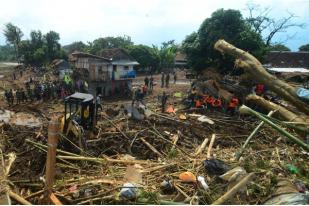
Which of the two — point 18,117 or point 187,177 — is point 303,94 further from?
point 18,117

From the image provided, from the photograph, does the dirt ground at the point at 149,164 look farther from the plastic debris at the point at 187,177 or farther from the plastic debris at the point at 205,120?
the plastic debris at the point at 205,120

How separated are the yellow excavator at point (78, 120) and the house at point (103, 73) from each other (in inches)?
804

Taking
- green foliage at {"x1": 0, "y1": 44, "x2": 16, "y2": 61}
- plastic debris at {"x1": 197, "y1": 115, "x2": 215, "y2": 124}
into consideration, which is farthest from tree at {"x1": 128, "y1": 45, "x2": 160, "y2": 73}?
green foliage at {"x1": 0, "y1": 44, "x2": 16, "y2": 61}

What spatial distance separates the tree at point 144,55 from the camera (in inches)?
2023

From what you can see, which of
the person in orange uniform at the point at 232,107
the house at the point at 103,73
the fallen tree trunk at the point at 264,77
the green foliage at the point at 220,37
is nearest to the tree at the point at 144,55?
the house at the point at 103,73

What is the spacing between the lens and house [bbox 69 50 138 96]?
3344cm

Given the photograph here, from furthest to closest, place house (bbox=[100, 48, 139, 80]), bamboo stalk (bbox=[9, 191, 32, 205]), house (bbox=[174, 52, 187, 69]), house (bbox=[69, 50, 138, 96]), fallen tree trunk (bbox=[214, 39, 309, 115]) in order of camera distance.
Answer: house (bbox=[174, 52, 187, 69]) → house (bbox=[100, 48, 139, 80]) → house (bbox=[69, 50, 138, 96]) → fallen tree trunk (bbox=[214, 39, 309, 115]) → bamboo stalk (bbox=[9, 191, 32, 205])

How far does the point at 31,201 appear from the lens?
6801 mm

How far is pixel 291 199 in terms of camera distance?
544 cm

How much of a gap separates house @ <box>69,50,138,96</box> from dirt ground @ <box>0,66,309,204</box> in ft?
60.7

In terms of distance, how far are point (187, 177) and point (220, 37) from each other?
22.1 m

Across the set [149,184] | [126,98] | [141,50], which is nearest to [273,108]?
[149,184]

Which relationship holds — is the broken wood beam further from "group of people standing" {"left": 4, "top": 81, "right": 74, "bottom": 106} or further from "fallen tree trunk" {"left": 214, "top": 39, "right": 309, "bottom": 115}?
"group of people standing" {"left": 4, "top": 81, "right": 74, "bottom": 106}

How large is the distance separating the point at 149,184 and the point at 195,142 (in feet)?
18.0
